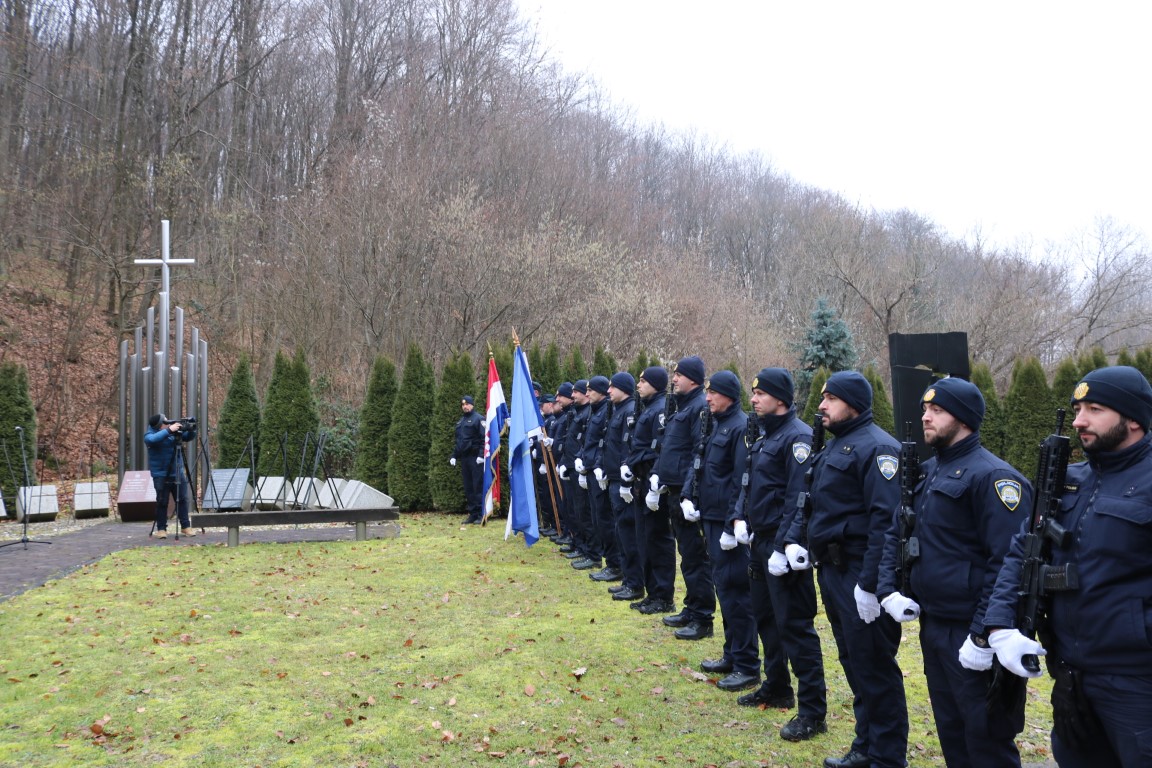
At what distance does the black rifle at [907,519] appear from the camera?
4234mm

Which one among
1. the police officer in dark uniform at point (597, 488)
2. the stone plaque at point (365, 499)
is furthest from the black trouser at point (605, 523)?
the stone plaque at point (365, 499)

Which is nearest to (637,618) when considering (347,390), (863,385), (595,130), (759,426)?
(759,426)

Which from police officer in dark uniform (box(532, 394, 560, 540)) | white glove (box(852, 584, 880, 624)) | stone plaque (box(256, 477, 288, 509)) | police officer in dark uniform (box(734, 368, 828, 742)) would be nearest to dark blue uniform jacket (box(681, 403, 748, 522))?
police officer in dark uniform (box(734, 368, 828, 742))

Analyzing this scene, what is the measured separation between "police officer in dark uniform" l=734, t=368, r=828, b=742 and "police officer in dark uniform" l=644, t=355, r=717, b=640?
1706 mm

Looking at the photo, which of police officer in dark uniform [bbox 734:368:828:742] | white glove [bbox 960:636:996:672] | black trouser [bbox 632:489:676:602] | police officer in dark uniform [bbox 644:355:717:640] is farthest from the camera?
black trouser [bbox 632:489:676:602]

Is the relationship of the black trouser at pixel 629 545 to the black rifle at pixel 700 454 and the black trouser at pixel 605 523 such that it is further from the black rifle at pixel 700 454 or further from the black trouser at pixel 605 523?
the black rifle at pixel 700 454

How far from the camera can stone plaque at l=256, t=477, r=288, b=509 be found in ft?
57.1

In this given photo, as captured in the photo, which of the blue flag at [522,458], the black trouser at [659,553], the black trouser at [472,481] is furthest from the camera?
the black trouser at [472,481]

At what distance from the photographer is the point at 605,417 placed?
38.1ft

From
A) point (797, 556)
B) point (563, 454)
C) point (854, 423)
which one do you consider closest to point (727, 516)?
point (797, 556)

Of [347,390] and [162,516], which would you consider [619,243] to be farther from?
[162,516]

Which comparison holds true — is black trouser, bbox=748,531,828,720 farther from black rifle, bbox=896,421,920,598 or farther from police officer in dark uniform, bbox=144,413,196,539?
police officer in dark uniform, bbox=144,413,196,539

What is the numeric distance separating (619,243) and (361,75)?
11.8m

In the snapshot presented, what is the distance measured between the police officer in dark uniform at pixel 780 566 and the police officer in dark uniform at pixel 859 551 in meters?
0.43
